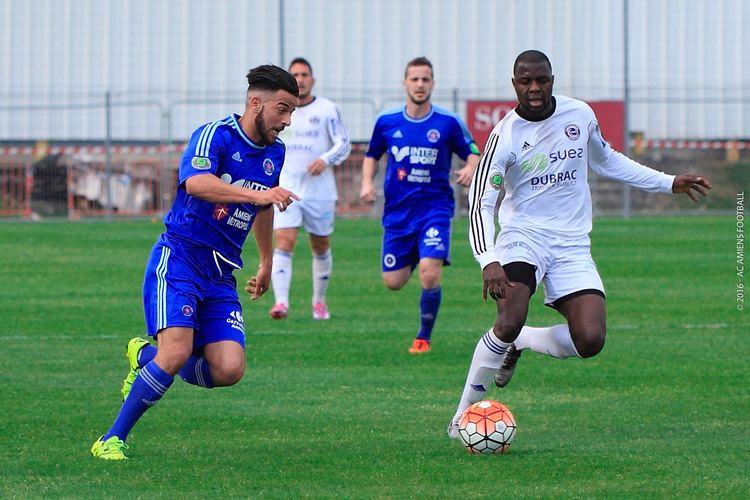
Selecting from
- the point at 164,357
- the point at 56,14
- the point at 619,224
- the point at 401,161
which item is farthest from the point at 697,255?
the point at 56,14

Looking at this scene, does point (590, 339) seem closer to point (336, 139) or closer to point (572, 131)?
point (572, 131)

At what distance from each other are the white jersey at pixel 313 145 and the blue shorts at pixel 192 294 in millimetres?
6922

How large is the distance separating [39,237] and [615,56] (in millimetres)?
14437

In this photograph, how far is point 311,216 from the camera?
1427cm

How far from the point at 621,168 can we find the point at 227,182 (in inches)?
89.0

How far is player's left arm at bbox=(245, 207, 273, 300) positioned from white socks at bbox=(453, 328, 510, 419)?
3.78 ft

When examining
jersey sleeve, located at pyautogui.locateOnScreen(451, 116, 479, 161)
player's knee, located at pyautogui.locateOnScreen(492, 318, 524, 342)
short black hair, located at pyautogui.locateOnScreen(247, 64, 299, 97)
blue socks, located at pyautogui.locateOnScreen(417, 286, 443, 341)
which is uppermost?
short black hair, located at pyautogui.locateOnScreen(247, 64, 299, 97)

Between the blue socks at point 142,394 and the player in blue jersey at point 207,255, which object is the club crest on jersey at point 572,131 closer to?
the player in blue jersey at point 207,255

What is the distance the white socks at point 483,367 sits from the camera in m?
7.99

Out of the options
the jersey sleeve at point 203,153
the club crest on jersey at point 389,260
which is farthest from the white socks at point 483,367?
the club crest on jersey at point 389,260

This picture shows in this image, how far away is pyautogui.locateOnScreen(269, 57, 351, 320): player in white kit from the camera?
45.9ft

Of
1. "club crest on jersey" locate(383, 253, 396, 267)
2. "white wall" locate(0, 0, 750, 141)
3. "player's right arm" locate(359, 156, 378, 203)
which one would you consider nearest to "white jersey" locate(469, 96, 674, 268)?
"club crest on jersey" locate(383, 253, 396, 267)

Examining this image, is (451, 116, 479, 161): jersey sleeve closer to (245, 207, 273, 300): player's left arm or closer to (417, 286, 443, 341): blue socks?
(417, 286, 443, 341): blue socks

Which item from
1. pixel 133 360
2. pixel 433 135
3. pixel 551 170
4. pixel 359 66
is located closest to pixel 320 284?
pixel 433 135
